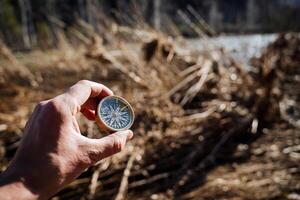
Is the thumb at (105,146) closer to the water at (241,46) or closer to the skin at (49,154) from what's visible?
the skin at (49,154)

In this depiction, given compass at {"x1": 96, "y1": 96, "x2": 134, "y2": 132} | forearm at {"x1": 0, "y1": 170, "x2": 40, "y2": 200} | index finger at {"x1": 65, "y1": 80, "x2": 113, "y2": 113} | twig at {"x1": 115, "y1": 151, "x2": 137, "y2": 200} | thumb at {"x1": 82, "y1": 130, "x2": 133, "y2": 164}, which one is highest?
index finger at {"x1": 65, "y1": 80, "x2": 113, "y2": 113}

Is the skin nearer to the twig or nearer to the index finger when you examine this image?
the index finger

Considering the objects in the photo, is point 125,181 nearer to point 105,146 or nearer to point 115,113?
point 115,113

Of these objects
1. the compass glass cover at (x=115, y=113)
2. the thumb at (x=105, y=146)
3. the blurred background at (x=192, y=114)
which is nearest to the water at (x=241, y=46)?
the blurred background at (x=192, y=114)

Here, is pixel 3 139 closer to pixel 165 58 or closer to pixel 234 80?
pixel 165 58

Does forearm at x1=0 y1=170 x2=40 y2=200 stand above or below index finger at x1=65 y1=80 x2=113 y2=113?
below

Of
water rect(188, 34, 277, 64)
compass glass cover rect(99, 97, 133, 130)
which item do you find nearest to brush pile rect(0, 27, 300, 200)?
water rect(188, 34, 277, 64)

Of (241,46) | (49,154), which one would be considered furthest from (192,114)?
(49,154)

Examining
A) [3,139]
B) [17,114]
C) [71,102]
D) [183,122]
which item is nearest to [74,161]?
[71,102]
